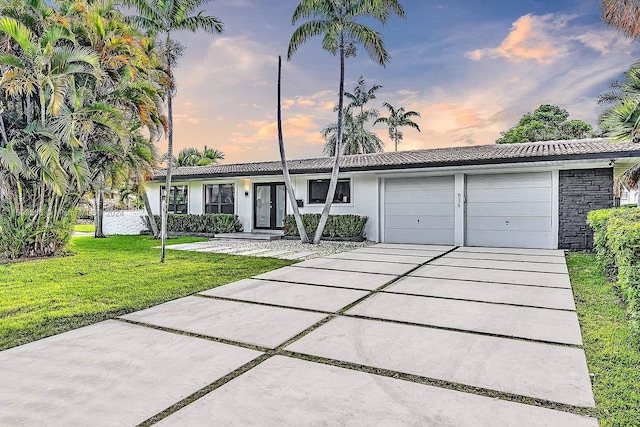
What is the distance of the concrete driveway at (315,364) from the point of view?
2.10 meters

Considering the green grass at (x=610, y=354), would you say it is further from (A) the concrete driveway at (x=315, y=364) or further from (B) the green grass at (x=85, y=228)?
(B) the green grass at (x=85, y=228)

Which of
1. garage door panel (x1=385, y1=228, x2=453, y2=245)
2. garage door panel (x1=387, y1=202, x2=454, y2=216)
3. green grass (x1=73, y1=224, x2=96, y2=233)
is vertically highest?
garage door panel (x1=387, y1=202, x2=454, y2=216)

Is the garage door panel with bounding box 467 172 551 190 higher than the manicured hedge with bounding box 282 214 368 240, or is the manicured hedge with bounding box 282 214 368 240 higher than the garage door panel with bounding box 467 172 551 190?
the garage door panel with bounding box 467 172 551 190

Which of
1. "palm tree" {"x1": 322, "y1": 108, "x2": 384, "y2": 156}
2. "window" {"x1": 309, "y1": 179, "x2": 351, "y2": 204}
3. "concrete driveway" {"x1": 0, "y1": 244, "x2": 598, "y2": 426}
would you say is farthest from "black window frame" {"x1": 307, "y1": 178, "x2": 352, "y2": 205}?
"palm tree" {"x1": 322, "y1": 108, "x2": 384, "y2": 156}

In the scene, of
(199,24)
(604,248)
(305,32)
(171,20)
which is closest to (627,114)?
(604,248)

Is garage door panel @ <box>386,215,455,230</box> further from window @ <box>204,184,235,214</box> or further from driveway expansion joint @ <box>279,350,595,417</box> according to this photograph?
driveway expansion joint @ <box>279,350,595,417</box>

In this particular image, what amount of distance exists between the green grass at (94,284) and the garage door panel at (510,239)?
643 cm

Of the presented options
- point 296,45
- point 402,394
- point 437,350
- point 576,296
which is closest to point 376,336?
point 437,350

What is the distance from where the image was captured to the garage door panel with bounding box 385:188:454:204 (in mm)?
11641

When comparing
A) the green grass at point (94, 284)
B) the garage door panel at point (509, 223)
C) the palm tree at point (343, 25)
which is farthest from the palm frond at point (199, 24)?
the garage door panel at point (509, 223)

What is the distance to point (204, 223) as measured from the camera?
48.8 ft

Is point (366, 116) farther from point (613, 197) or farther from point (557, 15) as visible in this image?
point (613, 197)

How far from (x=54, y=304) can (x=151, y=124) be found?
7533 mm

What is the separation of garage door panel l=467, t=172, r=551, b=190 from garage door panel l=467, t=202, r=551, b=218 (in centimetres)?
51
